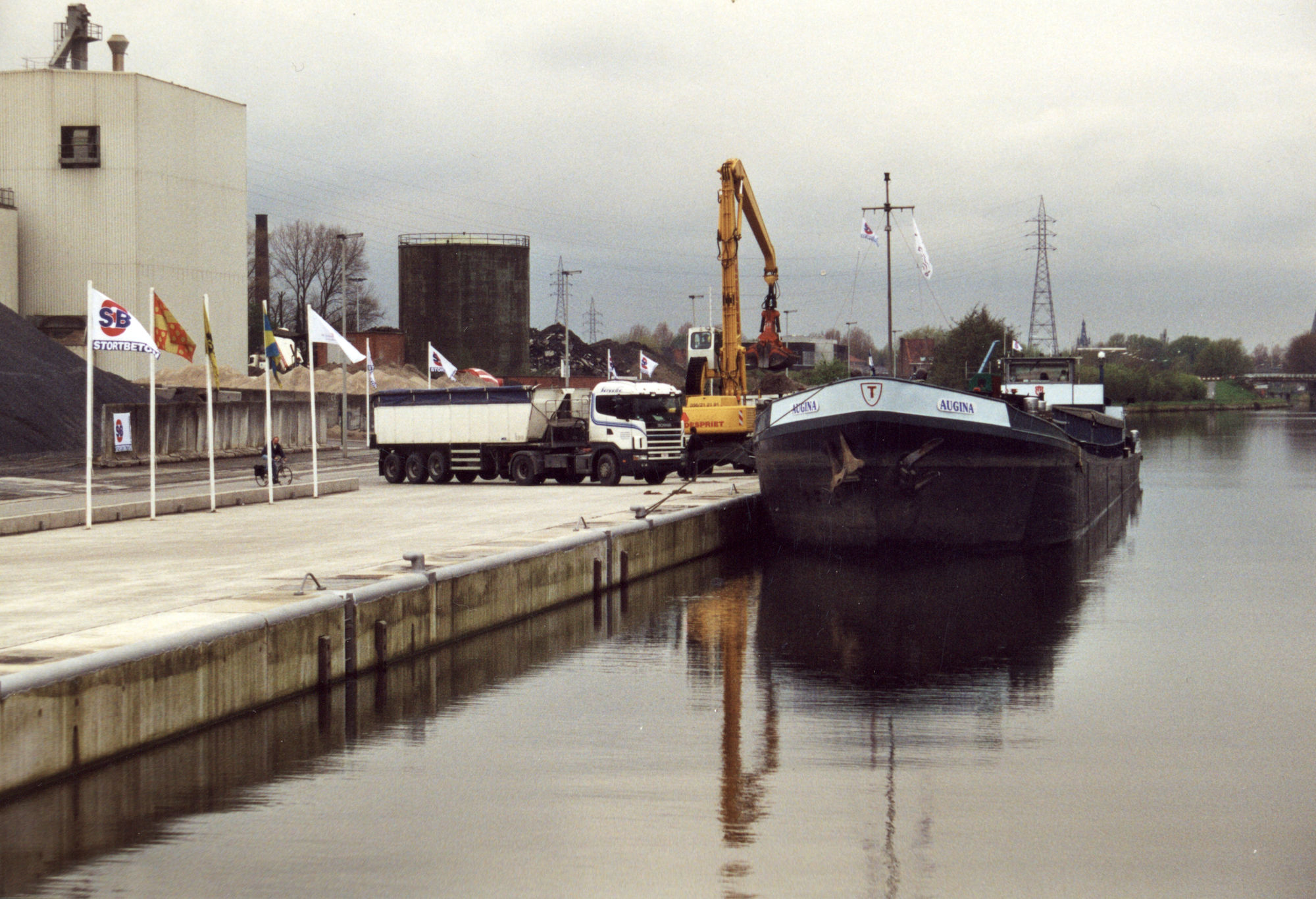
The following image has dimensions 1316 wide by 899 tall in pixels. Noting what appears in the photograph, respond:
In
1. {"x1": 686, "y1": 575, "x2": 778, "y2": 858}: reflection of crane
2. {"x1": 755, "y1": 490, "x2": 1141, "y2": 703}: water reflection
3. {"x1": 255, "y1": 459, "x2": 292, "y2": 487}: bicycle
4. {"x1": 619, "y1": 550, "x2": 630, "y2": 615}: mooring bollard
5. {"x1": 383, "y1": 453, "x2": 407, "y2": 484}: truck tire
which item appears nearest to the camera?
{"x1": 686, "y1": 575, "x2": 778, "y2": 858}: reflection of crane

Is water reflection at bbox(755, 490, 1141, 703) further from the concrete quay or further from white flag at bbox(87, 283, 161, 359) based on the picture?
white flag at bbox(87, 283, 161, 359)

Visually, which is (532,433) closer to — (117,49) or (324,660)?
(324,660)

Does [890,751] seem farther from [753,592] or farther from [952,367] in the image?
[952,367]

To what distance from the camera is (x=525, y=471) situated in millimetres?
38844

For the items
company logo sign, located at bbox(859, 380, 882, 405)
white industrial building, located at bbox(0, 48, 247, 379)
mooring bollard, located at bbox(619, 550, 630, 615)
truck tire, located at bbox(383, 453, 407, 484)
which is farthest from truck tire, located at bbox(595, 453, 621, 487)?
white industrial building, located at bbox(0, 48, 247, 379)

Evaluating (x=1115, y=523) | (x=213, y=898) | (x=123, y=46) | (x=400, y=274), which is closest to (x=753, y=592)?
(x=213, y=898)

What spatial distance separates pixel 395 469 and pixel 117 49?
40.6 metres

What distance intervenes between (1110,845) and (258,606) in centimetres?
679

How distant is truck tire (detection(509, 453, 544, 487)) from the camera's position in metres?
38.7

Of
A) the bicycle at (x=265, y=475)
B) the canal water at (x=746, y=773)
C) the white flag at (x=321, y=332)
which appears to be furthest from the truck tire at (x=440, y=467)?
the canal water at (x=746, y=773)

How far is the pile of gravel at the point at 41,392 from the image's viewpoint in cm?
4884

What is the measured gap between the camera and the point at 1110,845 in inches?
324

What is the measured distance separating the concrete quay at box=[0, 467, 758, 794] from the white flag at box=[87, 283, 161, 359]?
2991 millimetres

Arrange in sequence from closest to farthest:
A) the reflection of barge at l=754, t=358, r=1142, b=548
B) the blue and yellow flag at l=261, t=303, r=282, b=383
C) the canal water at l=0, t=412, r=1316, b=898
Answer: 1. the canal water at l=0, t=412, r=1316, b=898
2. the reflection of barge at l=754, t=358, r=1142, b=548
3. the blue and yellow flag at l=261, t=303, r=282, b=383
